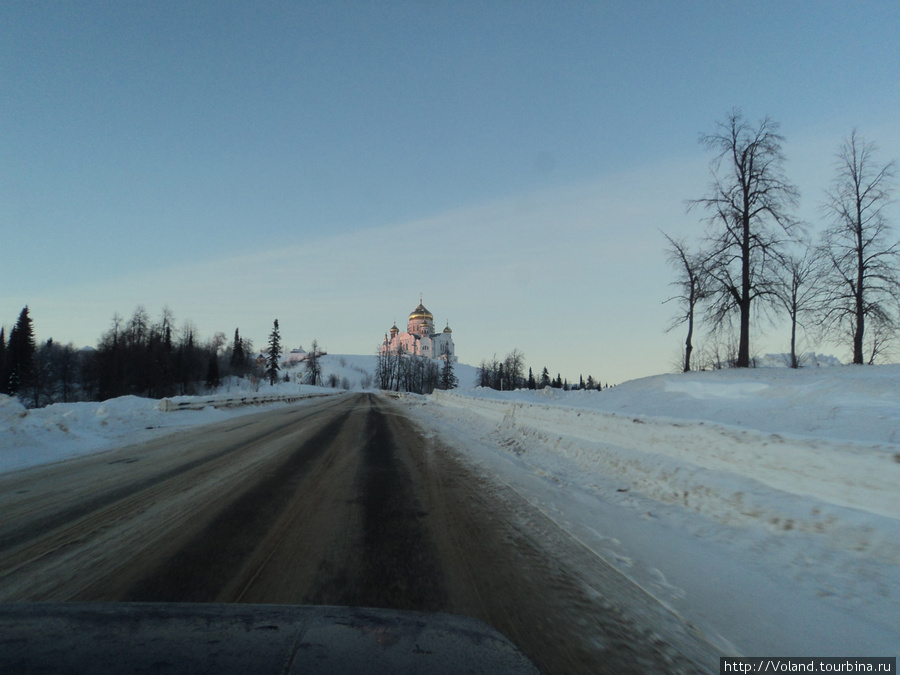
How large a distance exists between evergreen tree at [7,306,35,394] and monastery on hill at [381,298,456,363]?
88267 millimetres

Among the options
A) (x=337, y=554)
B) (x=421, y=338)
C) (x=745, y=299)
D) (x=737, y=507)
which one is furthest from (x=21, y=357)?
(x=421, y=338)

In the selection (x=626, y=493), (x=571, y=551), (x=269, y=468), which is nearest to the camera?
(x=571, y=551)

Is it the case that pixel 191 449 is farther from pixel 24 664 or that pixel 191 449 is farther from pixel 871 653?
pixel 871 653

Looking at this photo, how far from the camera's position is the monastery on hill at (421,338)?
149 m

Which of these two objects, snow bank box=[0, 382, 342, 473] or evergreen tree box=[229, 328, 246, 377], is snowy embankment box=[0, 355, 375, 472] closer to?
snow bank box=[0, 382, 342, 473]

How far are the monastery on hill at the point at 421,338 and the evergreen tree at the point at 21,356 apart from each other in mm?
88267

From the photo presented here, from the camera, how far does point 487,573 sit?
155 inches

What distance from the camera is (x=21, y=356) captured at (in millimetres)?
Result: 65812

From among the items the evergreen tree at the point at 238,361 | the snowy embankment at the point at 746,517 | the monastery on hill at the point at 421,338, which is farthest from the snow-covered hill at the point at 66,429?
the monastery on hill at the point at 421,338

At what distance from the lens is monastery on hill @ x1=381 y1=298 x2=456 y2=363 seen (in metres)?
149

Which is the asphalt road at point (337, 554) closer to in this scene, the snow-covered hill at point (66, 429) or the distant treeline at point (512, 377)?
the snow-covered hill at point (66, 429)

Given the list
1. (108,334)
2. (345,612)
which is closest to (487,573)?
(345,612)

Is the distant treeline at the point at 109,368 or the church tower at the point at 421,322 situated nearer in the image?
the distant treeline at the point at 109,368

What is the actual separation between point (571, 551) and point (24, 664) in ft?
13.3
